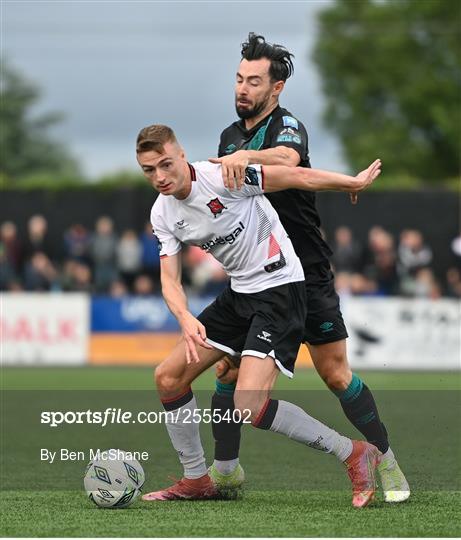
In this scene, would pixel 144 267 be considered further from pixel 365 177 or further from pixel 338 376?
pixel 365 177

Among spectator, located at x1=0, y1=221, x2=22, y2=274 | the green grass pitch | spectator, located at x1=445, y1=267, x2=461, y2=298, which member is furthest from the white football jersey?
spectator, located at x1=445, y1=267, x2=461, y2=298

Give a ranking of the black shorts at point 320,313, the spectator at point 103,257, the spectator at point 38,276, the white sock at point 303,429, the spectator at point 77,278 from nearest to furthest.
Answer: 1. the white sock at point 303,429
2. the black shorts at point 320,313
3. the spectator at point 38,276
4. the spectator at point 77,278
5. the spectator at point 103,257

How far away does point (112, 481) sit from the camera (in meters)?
7.00

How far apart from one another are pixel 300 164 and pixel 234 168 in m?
0.62

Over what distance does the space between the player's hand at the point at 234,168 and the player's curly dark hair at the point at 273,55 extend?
30.5 inches

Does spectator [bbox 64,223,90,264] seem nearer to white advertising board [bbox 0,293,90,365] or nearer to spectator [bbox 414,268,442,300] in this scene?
white advertising board [bbox 0,293,90,365]

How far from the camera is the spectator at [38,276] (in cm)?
2014

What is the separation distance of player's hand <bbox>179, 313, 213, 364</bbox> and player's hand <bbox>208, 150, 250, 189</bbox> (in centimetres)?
75

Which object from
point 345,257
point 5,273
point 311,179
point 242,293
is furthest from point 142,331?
point 311,179

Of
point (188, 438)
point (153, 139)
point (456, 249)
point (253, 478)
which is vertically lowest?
point (456, 249)

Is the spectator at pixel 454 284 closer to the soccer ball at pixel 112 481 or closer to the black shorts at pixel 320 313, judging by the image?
the black shorts at pixel 320 313

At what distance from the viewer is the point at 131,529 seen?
20.4ft

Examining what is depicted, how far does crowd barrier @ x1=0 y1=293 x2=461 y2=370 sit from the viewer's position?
62.0 ft

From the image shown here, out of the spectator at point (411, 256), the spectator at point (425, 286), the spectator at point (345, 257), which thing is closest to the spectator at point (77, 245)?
the spectator at point (345, 257)
